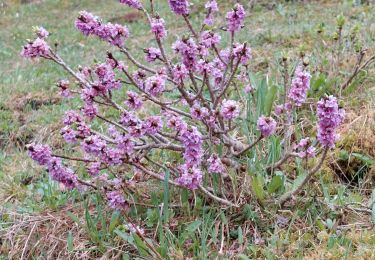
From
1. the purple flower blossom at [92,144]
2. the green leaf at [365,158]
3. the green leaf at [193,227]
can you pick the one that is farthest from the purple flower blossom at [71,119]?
the green leaf at [365,158]

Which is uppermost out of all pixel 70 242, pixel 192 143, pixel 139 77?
pixel 139 77

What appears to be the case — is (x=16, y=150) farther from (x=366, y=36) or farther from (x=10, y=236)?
(x=366, y=36)

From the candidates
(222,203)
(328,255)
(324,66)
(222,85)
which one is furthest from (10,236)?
(324,66)

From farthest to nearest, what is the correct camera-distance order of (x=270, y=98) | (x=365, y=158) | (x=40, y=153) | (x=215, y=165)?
(x=270, y=98)
(x=365, y=158)
(x=215, y=165)
(x=40, y=153)

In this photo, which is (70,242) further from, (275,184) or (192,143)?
(275,184)

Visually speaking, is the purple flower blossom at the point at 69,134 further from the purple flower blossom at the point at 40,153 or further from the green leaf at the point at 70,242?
the green leaf at the point at 70,242

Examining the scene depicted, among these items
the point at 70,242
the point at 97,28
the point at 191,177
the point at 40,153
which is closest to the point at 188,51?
the point at 97,28
